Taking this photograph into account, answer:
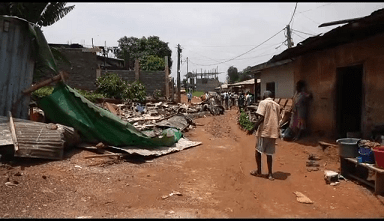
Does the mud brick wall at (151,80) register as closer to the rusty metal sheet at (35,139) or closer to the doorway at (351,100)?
the doorway at (351,100)

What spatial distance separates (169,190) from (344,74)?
675 cm

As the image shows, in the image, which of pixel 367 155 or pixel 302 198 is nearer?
pixel 302 198

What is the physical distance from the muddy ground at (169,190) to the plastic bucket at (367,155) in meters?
0.52

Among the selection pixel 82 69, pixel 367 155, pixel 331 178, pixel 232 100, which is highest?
pixel 82 69

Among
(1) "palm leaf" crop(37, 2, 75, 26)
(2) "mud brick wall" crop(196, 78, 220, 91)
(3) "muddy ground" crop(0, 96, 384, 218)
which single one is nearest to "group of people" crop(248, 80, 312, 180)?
(3) "muddy ground" crop(0, 96, 384, 218)

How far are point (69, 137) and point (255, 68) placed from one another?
11.1 m

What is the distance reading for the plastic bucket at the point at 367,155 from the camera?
5133 mm

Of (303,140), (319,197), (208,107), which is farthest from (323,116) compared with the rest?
(208,107)

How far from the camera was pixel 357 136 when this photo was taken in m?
A: 6.92

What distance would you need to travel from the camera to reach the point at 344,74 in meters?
8.73

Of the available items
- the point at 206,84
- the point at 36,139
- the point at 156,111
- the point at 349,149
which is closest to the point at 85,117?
the point at 36,139

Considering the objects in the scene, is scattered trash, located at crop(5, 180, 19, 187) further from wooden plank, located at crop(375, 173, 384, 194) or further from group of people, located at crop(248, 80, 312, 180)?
wooden plank, located at crop(375, 173, 384, 194)

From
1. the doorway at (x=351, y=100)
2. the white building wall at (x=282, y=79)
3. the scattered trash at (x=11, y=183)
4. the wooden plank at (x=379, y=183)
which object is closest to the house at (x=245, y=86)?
the white building wall at (x=282, y=79)

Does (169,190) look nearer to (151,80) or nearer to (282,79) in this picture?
(282,79)
